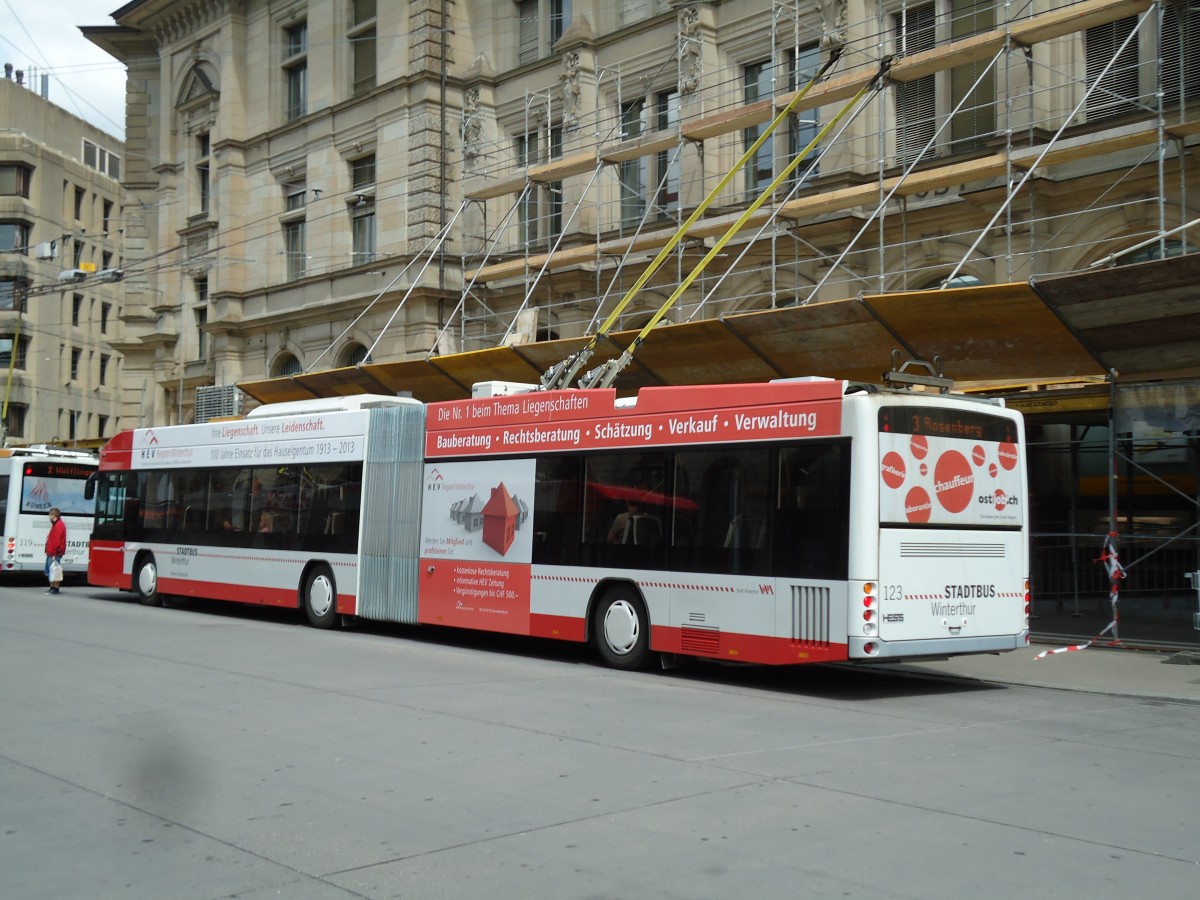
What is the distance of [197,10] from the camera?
38.9 metres

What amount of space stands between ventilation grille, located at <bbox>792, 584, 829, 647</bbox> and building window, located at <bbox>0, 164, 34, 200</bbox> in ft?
219

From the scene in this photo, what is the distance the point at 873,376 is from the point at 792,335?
1955 millimetres

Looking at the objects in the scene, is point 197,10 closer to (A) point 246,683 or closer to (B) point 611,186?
(B) point 611,186

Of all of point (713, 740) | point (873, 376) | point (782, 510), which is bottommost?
point (713, 740)

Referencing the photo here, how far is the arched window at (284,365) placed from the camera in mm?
35500

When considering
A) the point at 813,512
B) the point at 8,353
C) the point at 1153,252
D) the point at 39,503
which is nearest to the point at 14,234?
the point at 8,353

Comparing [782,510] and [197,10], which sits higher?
[197,10]

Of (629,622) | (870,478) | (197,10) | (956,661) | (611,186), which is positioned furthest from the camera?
(197,10)

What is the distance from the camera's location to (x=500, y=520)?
15.3m

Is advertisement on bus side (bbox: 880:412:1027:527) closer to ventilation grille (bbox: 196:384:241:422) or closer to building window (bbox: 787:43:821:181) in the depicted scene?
building window (bbox: 787:43:821:181)

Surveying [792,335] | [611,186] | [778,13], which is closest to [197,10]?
[611,186]

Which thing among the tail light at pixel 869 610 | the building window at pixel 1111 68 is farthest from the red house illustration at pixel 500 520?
the building window at pixel 1111 68

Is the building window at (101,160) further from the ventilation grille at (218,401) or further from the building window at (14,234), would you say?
the ventilation grille at (218,401)

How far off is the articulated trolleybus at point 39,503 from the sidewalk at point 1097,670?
735 inches
